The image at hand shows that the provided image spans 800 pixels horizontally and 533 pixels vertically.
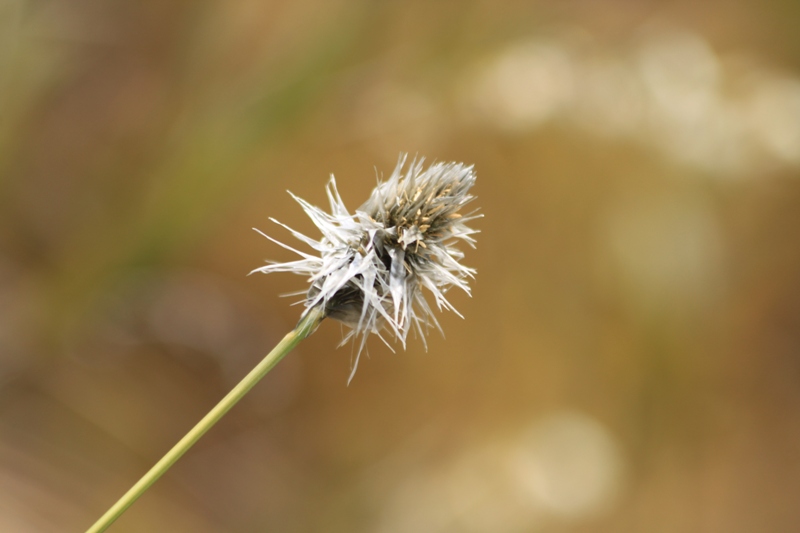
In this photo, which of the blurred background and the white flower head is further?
the blurred background

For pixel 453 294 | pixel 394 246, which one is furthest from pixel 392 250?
pixel 453 294

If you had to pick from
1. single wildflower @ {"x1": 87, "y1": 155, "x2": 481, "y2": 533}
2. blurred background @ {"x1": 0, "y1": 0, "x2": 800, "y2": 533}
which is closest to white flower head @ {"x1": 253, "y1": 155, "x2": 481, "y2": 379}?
single wildflower @ {"x1": 87, "y1": 155, "x2": 481, "y2": 533}

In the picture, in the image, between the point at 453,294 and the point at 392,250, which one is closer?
the point at 392,250

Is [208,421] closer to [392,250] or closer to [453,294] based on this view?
[392,250]

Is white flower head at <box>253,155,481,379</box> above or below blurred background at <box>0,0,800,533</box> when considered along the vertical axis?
below

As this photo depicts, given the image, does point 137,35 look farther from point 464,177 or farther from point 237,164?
point 464,177

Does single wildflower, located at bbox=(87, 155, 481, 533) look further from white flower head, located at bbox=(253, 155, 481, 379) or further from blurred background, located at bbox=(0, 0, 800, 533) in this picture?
blurred background, located at bbox=(0, 0, 800, 533)

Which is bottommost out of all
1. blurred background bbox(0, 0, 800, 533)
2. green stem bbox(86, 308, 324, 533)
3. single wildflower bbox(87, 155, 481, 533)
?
green stem bbox(86, 308, 324, 533)

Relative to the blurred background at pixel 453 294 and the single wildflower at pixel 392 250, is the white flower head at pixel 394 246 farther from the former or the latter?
the blurred background at pixel 453 294
